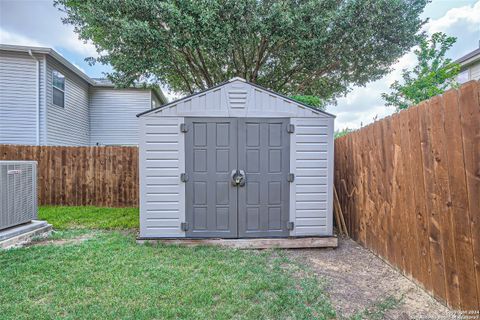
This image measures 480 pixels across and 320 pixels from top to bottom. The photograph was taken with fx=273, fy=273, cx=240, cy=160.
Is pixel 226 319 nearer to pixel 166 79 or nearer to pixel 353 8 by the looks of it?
pixel 353 8

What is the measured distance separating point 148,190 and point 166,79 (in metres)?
8.38

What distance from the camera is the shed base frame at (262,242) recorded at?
13.1ft

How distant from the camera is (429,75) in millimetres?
5309

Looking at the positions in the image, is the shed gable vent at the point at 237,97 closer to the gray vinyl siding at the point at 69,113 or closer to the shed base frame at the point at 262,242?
the shed base frame at the point at 262,242

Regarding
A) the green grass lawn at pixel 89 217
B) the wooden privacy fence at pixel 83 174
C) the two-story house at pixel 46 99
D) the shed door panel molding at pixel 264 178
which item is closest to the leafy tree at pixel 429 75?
the shed door panel molding at pixel 264 178

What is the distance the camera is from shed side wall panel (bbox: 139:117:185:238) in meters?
4.04

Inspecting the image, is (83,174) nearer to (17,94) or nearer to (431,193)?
(17,94)

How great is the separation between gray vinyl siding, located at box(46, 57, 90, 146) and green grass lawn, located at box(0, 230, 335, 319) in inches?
282

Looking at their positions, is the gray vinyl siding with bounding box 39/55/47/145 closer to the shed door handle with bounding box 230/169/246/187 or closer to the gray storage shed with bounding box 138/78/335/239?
the gray storage shed with bounding box 138/78/335/239

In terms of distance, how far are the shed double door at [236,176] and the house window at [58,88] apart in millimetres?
8255

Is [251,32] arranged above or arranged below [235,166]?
above

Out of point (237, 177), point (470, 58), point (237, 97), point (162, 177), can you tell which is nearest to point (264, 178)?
point (237, 177)

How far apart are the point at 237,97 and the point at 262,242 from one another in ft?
7.12

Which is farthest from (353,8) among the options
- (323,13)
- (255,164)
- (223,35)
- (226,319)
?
(226,319)
